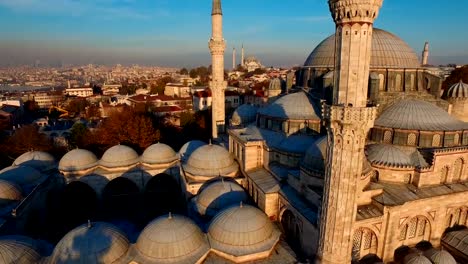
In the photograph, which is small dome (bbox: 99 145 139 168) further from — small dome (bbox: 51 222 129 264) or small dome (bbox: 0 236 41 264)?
small dome (bbox: 51 222 129 264)

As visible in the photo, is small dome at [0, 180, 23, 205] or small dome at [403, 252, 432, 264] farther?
small dome at [0, 180, 23, 205]

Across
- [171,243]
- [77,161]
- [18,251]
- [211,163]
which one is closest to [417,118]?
[211,163]

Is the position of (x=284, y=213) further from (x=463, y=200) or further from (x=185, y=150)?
(x=185, y=150)

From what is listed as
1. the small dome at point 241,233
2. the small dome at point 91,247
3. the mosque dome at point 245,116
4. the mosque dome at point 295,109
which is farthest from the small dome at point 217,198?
the mosque dome at point 245,116

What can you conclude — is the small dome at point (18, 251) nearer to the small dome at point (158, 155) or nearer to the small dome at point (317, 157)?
the small dome at point (158, 155)

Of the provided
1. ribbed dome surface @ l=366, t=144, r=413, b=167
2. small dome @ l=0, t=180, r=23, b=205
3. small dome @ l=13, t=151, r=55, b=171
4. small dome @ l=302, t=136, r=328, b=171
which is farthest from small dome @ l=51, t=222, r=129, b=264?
ribbed dome surface @ l=366, t=144, r=413, b=167

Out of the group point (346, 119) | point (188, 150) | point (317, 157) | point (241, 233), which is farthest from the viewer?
point (188, 150)

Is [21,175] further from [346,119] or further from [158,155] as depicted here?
[346,119]
